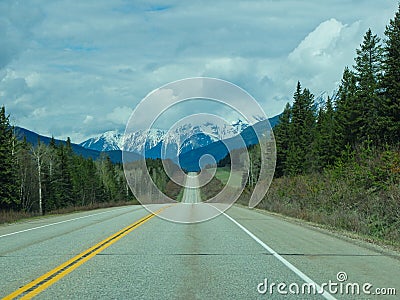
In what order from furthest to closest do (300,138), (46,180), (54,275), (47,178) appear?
1. (300,138)
2. (47,178)
3. (46,180)
4. (54,275)

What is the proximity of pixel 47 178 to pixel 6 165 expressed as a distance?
70.6 ft

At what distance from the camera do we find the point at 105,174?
10662cm

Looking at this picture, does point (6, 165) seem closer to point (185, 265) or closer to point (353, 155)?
point (353, 155)

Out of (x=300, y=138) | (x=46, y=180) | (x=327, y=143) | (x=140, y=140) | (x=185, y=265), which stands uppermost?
(x=300, y=138)

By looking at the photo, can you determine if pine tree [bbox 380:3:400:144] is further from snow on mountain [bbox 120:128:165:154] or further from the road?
the road

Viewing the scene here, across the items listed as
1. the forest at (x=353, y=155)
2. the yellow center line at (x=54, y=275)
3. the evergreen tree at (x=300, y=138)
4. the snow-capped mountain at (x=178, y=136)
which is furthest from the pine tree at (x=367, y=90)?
the yellow center line at (x=54, y=275)

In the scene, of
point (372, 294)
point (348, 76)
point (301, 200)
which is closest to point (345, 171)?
point (301, 200)

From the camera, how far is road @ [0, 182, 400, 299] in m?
7.34

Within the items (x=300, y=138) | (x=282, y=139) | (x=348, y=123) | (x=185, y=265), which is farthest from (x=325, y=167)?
(x=185, y=265)

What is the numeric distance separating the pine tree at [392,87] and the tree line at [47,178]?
34999 mm

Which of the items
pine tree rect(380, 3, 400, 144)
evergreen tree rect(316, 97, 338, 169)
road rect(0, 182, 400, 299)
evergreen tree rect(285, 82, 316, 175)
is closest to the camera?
road rect(0, 182, 400, 299)

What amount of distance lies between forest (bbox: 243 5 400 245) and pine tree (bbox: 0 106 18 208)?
23610 mm

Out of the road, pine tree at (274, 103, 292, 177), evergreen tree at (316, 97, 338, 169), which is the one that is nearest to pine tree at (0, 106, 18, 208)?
the road

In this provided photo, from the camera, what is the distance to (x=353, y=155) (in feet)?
120
